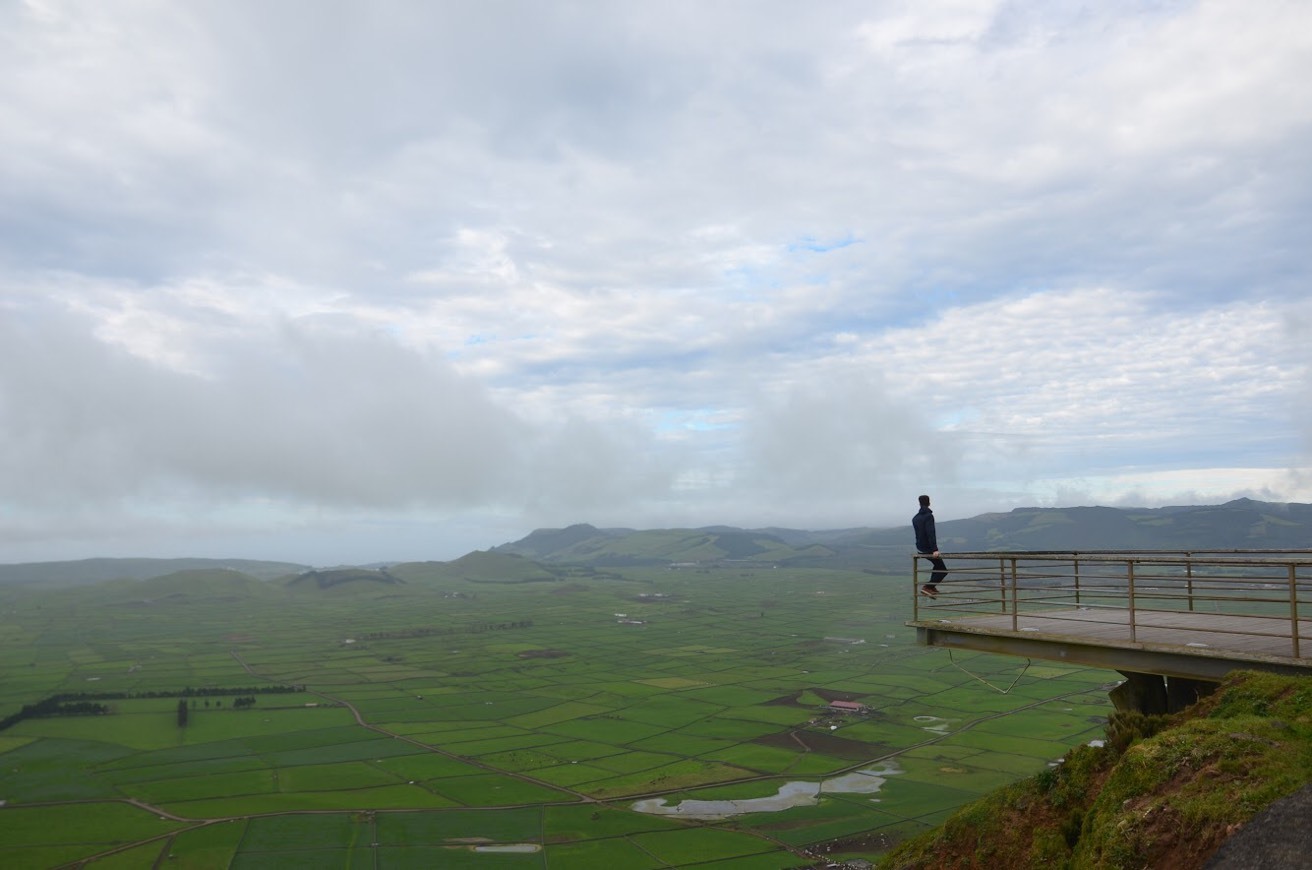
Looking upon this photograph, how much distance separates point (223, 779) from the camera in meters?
74.0

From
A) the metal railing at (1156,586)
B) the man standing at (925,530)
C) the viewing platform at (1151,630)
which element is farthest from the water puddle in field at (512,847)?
the man standing at (925,530)

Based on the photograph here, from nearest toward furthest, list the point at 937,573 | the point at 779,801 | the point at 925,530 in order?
the point at 937,573 → the point at 925,530 → the point at 779,801

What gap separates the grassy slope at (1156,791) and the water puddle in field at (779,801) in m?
48.2

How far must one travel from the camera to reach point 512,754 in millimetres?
80750

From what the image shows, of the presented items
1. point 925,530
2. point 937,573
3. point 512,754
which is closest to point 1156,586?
point 937,573

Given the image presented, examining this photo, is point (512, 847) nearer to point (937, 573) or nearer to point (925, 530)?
point (925, 530)

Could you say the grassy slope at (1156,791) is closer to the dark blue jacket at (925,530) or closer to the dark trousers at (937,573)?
the dark trousers at (937,573)

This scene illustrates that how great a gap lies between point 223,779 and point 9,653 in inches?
5309

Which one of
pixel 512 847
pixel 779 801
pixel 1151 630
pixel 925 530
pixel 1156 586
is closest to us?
pixel 1151 630

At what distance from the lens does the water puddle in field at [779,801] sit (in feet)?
195

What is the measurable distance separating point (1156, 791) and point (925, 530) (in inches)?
330

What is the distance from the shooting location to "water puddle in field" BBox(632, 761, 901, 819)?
59562mm

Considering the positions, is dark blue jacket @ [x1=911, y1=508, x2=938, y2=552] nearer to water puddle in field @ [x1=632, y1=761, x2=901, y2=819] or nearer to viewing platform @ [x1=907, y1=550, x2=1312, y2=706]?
viewing platform @ [x1=907, y1=550, x2=1312, y2=706]

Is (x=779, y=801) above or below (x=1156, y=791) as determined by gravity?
below
